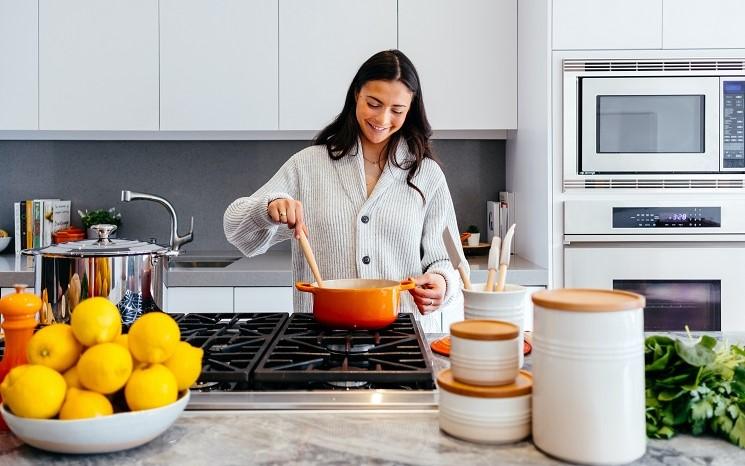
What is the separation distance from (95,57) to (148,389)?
2.41 meters

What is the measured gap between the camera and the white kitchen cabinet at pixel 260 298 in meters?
2.49

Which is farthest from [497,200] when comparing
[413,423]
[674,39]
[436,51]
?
[413,423]

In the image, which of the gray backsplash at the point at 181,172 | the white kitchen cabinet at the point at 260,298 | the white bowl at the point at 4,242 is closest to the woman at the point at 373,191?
the white kitchen cabinet at the point at 260,298

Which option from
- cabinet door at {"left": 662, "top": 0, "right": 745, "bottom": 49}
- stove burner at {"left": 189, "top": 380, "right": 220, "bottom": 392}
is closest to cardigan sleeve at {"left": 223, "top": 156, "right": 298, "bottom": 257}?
stove burner at {"left": 189, "top": 380, "right": 220, "bottom": 392}

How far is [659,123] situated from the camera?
95.7 inches

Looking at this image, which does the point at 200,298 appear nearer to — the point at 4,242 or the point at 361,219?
the point at 361,219

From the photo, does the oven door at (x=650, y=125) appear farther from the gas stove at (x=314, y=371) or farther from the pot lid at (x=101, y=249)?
the pot lid at (x=101, y=249)

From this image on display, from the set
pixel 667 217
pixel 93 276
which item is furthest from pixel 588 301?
pixel 667 217

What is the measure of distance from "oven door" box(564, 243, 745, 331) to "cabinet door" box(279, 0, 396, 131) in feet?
3.84

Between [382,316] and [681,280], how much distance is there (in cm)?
166

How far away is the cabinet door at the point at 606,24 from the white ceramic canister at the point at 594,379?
1881 mm

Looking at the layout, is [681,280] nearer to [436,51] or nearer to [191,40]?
[436,51]

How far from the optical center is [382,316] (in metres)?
1.22

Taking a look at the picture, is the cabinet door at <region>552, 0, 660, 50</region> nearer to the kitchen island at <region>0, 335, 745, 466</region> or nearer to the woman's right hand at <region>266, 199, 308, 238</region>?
the woman's right hand at <region>266, 199, 308, 238</region>
